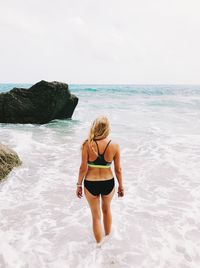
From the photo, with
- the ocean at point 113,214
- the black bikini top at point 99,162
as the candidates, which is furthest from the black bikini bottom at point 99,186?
the ocean at point 113,214

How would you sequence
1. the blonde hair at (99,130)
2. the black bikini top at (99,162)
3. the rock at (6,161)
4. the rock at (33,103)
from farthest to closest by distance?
the rock at (33,103), the rock at (6,161), the black bikini top at (99,162), the blonde hair at (99,130)

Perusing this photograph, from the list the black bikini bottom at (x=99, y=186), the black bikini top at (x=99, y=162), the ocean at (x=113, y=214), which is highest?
the black bikini top at (x=99, y=162)

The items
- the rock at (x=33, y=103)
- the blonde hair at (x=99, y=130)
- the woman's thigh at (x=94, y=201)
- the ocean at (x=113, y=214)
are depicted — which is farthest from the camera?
the rock at (x=33, y=103)

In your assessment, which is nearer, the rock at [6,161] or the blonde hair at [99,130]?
the blonde hair at [99,130]

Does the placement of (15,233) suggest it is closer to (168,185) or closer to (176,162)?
(168,185)

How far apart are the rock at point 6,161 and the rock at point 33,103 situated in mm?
9952

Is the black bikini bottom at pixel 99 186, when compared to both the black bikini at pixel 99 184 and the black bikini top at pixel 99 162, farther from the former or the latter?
the black bikini top at pixel 99 162

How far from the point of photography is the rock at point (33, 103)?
1828cm

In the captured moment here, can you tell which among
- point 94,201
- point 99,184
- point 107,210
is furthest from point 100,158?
point 107,210

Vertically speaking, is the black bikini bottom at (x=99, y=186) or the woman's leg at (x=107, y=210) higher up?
the black bikini bottom at (x=99, y=186)

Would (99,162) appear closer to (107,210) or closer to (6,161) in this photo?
(107,210)

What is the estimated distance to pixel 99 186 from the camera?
4273mm

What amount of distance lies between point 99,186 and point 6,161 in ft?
15.3

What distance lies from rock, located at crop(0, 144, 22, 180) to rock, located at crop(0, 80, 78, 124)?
9952mm
